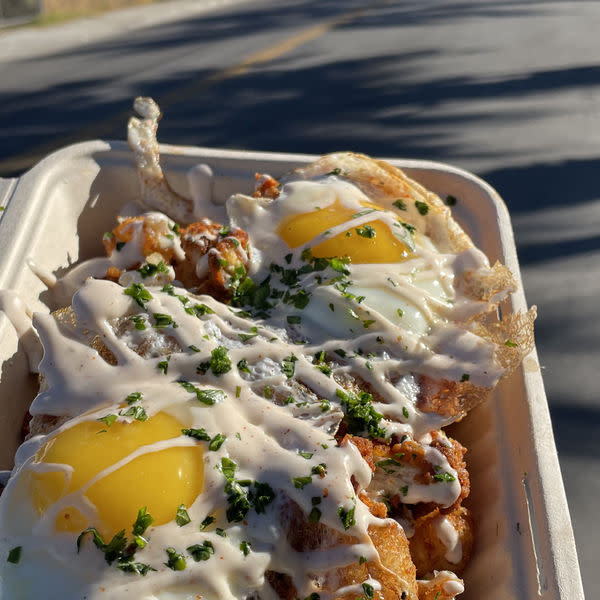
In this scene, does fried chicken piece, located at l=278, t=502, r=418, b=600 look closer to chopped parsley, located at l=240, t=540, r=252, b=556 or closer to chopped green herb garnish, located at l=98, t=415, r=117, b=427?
chopped parsley, located at l=240, t=540, r=252, b=556

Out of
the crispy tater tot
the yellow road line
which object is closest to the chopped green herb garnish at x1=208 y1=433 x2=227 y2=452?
the crispy tater tot

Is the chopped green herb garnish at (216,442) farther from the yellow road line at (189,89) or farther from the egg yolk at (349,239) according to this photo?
the yellow road line at (189,89)

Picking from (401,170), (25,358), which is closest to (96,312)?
(25,358)

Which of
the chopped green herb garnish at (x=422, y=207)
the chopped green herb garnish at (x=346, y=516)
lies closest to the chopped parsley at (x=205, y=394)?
the chopped green herb garnish at (x=346, y=516)

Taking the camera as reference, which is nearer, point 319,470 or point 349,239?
point 319,470

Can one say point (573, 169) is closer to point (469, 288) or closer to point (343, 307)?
point (469, 288)

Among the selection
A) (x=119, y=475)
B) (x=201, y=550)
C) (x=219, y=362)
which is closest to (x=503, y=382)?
(x=219, y=362)

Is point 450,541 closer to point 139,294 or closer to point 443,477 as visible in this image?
point 443,477
